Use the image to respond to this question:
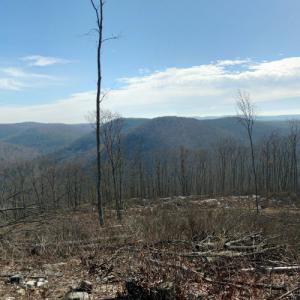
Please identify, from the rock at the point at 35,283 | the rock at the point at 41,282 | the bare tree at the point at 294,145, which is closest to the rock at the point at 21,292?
the rock at the point at 35,283

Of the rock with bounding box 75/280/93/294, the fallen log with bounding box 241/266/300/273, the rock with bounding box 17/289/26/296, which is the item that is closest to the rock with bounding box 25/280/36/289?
the rock with bounding box 17/289/26/296

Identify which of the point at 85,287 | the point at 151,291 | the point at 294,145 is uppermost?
the point at 294,145

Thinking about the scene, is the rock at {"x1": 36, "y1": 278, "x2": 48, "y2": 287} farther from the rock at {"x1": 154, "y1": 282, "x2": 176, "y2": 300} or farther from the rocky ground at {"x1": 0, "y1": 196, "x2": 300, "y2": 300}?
the rock at {"x1": 154, "y1": 282, "x2": 176, "y2": 300}

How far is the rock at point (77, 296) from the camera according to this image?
5590 millimetres

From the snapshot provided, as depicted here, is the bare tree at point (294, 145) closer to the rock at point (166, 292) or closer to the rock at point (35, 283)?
the rock at point (35, 283)

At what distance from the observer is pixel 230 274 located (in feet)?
21.5

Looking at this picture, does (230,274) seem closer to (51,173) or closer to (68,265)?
(68,265)

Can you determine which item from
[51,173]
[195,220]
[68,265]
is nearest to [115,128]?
[195,220]

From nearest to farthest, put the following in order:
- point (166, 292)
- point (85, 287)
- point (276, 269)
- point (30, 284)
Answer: point (166, 292) < point (85, 287) < point (30, 284) < point (276, 269)

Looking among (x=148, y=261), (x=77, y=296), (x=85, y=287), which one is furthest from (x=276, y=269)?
(x=77, y=296)

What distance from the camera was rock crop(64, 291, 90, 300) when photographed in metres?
5.59

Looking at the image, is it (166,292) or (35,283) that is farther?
(35,283)

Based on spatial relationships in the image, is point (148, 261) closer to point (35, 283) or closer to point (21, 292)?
point (35, 283)

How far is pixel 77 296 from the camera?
5.64m
